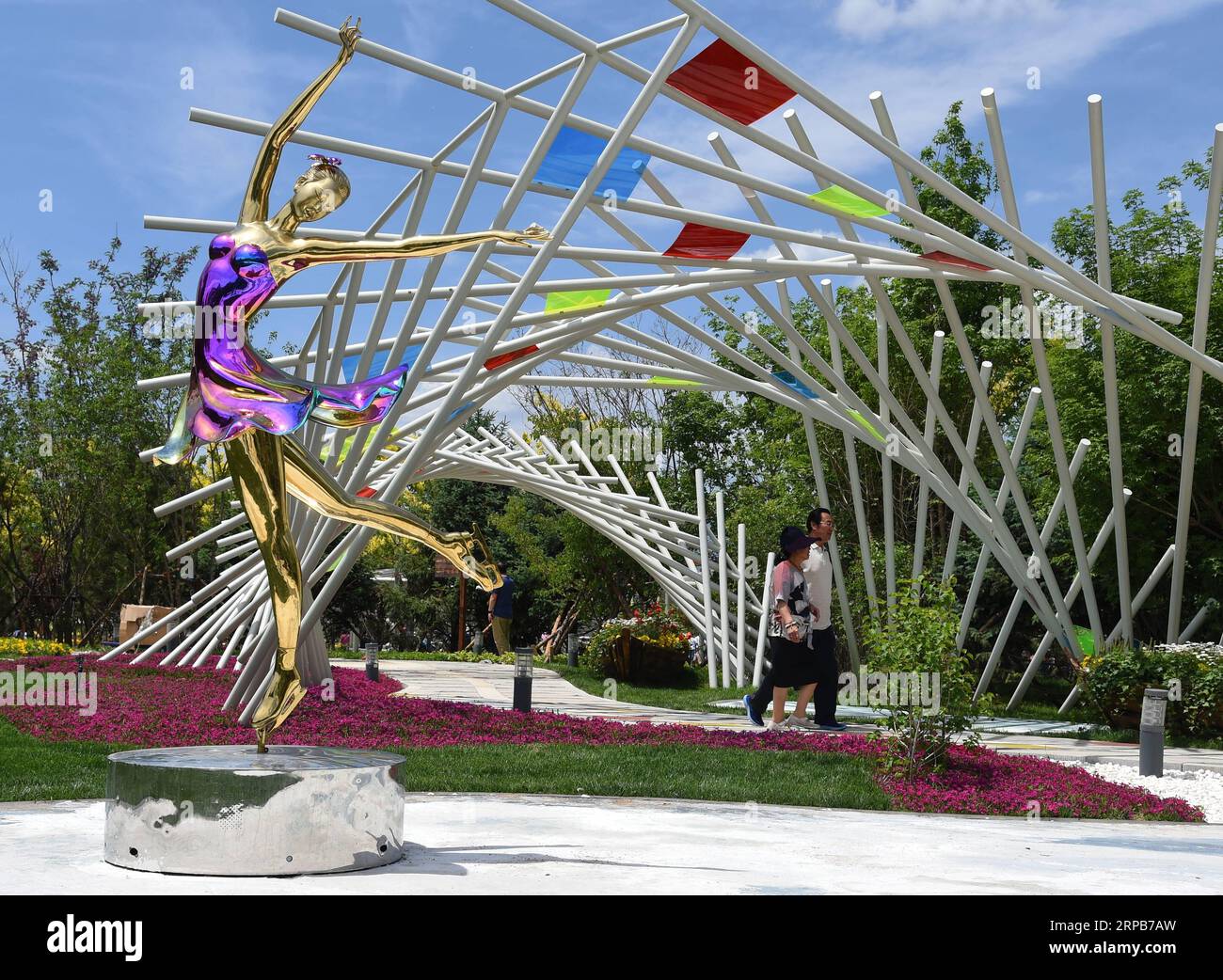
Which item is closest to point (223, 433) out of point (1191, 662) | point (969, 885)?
point (969, 885)

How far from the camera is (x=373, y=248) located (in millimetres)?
6180

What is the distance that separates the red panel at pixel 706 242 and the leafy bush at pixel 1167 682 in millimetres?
5839

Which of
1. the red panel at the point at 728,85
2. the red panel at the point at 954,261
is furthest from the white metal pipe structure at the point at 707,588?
the red panel at the point at 728,85

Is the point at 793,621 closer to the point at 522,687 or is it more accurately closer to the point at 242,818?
the point at 522,687

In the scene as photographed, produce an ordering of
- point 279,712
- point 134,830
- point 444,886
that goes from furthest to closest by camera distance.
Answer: point 279,712
point 134,830
point 444,886

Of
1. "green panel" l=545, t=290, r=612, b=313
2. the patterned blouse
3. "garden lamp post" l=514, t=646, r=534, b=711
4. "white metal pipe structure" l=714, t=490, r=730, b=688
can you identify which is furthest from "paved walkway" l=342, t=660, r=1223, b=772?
"green panel" l=545, t=290, r=612, b=313

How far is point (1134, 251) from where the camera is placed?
19188 mm

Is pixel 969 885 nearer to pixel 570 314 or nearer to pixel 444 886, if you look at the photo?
pixel 444 886

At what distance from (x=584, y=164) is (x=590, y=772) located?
5.02m

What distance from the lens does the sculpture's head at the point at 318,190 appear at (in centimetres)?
618

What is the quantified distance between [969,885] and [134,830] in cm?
365

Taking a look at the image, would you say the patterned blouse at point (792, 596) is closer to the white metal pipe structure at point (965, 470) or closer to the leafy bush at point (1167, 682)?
the white metal pipe structure at point (965, 470)

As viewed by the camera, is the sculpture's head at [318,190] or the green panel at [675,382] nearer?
the sculpture's head at [318,190]

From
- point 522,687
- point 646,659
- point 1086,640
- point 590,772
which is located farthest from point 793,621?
point 646,659
